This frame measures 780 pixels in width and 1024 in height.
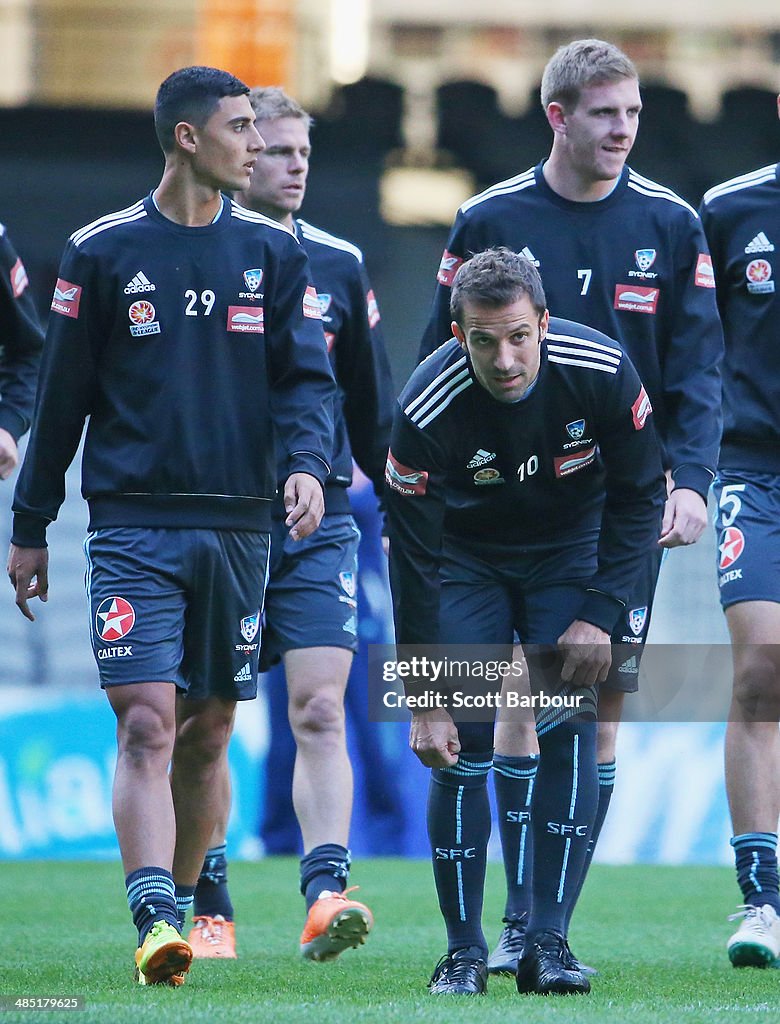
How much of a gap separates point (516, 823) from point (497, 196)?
1866mm

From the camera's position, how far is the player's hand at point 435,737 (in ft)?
15.5

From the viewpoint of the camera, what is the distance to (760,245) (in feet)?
19.9

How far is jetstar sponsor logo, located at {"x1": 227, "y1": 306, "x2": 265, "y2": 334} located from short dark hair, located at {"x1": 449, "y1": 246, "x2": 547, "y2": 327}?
749 millimetres

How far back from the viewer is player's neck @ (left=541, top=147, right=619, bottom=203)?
18.5 feet

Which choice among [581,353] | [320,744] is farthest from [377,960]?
[581,353]

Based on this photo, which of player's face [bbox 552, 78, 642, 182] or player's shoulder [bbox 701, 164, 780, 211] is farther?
player's shoulder [bbox 701, 164, 780, 211]

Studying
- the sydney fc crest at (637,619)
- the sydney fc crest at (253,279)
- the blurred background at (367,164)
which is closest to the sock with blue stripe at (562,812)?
the sydney fc crest at (637,619)

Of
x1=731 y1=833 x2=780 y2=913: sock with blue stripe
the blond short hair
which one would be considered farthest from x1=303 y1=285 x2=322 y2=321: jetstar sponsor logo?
x1=731 y1=833 x2=780 y2=913: sock with blue stripe

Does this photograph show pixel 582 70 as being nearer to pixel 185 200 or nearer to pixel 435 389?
pixel 185 200

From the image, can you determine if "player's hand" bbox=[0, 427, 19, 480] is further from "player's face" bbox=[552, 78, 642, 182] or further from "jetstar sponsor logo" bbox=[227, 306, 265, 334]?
"player's face" bbox=[552, 78, 642, 182]

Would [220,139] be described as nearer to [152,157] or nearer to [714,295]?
[714,295]

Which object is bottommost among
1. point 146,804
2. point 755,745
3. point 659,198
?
point 146,804

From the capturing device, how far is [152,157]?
16.9 m

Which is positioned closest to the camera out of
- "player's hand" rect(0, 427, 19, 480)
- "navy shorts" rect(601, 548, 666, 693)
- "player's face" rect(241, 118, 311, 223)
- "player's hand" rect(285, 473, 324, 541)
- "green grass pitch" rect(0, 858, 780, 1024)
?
"green grass pitch" rect(0, 858, 780, 1024)
